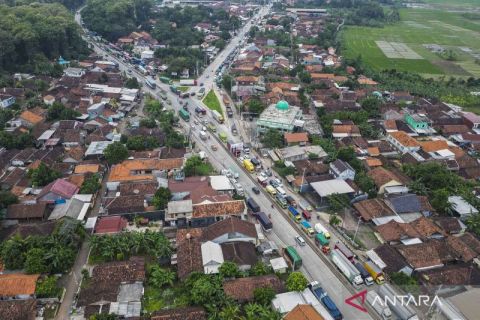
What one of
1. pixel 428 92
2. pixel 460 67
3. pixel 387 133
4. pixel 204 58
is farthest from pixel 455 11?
pixel 387 133

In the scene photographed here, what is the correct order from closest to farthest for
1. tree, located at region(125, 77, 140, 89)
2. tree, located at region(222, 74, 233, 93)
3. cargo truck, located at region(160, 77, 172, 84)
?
1. tree, located at region(125, 77, 140, 89)
2. tree, located at region(222, 74, 233, 93)
3. cargo truck, located at region(160, 77, 172, 84)

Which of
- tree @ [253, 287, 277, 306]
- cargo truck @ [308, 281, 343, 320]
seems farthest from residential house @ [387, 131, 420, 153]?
tree @ [253, 287, 277, 306]

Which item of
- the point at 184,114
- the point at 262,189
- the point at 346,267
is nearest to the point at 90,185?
the point at 262,189

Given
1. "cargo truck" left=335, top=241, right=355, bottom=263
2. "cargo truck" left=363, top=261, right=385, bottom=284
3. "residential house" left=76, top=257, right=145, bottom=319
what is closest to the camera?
"residential house" left=76, top=257, right=145, bottom=319

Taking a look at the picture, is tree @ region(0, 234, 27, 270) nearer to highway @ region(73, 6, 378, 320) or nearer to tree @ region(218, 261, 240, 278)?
tree @ region(218, 261, 240, 278)

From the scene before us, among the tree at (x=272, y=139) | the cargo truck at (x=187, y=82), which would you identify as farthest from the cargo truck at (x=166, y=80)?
the tree at (x=272, y=139)

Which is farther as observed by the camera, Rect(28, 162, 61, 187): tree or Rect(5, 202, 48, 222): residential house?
Rect(28, 162, 61, 187): tree

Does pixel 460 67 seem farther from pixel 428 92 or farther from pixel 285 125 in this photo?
pixel 285 125
